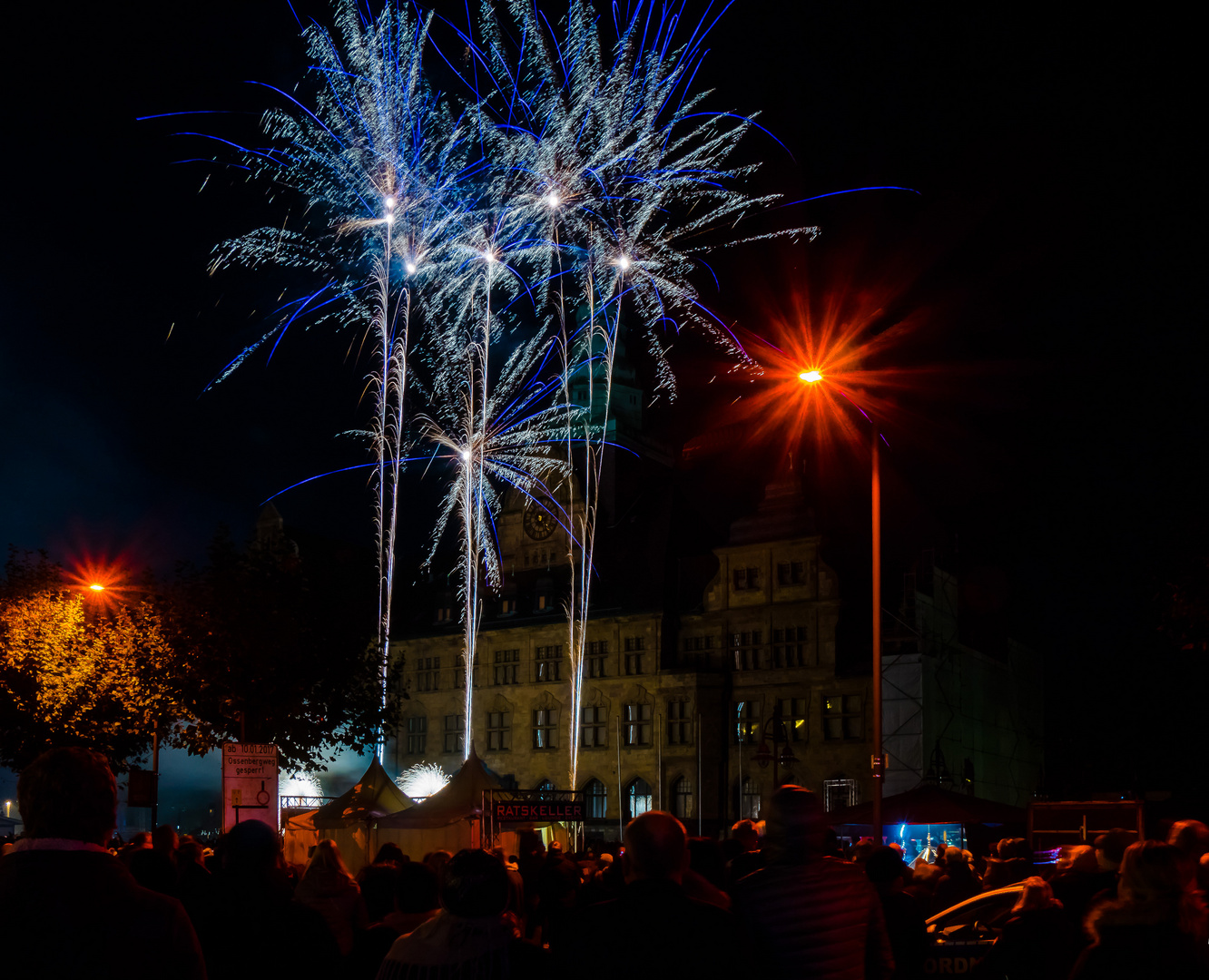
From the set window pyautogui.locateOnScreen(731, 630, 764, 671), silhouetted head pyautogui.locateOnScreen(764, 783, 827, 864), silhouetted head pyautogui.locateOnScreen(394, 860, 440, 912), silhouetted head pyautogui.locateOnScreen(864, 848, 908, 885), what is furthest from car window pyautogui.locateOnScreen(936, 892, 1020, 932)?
window pyautogui.locateOnScreen(731, 630, 764, 671)

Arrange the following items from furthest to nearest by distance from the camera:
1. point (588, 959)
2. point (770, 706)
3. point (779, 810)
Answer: point (770, 706) → point (779, 810) → point (588, 959)

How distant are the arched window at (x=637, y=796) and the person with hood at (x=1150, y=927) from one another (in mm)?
48414

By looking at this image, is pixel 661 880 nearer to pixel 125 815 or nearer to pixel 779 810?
pixel 779 810

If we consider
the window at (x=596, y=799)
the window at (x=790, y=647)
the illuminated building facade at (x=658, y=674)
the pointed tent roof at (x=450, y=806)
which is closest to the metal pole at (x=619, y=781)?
the illuminated building facade at (x=658, y=674)

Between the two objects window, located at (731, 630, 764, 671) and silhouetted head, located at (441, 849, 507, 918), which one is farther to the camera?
window, located at (731, 630, 764, 671)

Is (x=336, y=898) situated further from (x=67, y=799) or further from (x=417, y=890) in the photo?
(x=67, y=799)

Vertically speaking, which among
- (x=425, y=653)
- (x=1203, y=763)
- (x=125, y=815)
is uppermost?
(x=425, y=653)

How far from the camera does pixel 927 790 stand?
2308cm

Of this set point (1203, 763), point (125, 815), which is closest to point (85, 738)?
point (125, 815)

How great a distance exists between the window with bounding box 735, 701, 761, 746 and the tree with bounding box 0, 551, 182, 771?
23765mm

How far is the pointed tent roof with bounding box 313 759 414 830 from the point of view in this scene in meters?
30.2

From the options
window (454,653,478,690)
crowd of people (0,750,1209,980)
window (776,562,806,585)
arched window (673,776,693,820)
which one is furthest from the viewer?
window (454,653,478,690)

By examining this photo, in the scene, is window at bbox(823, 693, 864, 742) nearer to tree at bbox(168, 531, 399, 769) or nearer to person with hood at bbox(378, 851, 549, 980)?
tree at bbox(168, 531, 399, 769)

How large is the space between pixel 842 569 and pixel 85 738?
94.2ft
